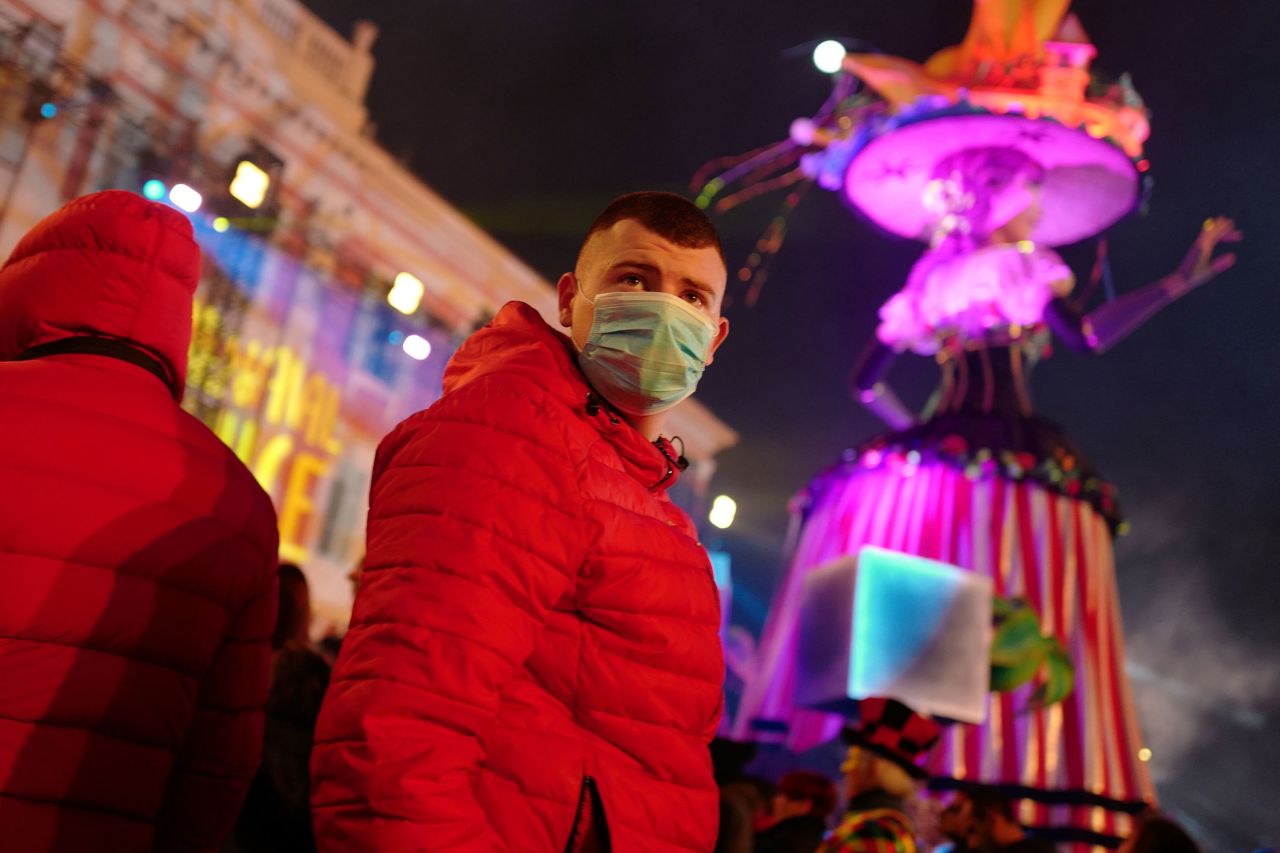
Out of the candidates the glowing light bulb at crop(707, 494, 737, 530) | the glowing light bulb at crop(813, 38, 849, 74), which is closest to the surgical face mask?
the glowing light bulb at crop(813, 38, 849, 74)

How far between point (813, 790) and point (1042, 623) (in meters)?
4.40

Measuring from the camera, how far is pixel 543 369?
1755 mm

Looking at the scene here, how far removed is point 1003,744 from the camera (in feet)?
26.2

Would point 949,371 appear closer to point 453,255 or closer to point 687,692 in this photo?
point 453,255

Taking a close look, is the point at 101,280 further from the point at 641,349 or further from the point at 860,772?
the point at 860,772

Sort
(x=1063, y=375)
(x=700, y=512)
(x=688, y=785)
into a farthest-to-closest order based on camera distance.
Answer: (x=700, y=512) < (x=1063, y=375) < (x=688, y=785)

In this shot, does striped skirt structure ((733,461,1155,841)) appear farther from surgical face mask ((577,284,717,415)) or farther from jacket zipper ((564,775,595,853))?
jacket zipper ((564,775,595,853))

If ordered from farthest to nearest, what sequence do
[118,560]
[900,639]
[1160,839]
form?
[900,639] < [1160,839] < [118,560]

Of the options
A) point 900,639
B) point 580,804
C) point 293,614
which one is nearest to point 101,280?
point 580,804

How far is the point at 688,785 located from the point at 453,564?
19.5 inches

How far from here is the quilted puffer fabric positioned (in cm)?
135

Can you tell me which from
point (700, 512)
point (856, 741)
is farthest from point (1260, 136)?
point (700, 512)

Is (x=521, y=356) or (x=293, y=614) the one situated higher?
(x=521, y=356)

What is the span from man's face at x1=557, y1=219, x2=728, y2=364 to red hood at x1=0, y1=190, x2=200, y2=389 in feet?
2.28
